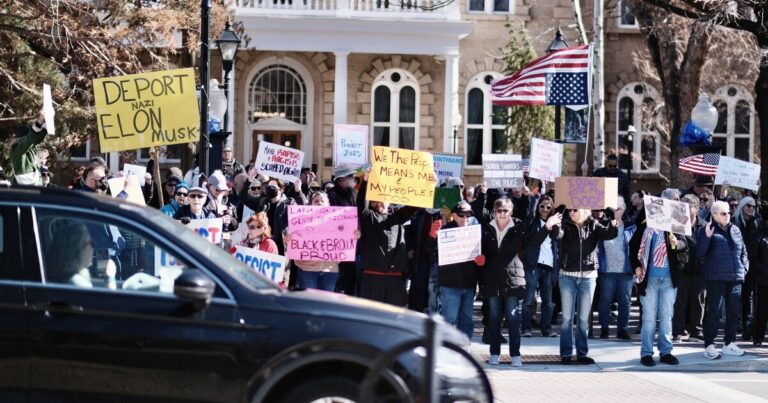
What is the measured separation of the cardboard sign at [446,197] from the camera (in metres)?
15.3

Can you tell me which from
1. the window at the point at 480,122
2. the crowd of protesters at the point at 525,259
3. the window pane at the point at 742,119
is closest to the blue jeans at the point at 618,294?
the crowd of protesters at the point at 525,259

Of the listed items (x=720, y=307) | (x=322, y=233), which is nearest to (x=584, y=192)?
(x=720, y=307)

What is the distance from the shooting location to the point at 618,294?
1562 centimetres

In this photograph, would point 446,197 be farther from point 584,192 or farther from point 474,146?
point 474,146

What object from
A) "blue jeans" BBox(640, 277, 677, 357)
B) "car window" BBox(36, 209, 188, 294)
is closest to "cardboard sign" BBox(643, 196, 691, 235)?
"blue jeans" BBox(640, 277, 677, 357)

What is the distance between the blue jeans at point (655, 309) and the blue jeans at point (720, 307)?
2.46 feet

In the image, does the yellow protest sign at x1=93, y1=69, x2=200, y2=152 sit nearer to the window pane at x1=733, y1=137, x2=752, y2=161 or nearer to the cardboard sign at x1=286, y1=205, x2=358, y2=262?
the cardboard sign at x1=286, y1=205, x2=358, y2=262

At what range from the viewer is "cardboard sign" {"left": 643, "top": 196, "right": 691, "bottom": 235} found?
1343 centimetres

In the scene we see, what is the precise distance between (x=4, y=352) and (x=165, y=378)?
89 centimetres

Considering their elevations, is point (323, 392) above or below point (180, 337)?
below

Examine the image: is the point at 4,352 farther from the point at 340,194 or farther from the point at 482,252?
the point at 340,194

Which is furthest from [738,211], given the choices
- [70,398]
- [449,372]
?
[70,398]

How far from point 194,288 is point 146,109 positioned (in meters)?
6.56

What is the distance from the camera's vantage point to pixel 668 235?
13.6 meters
